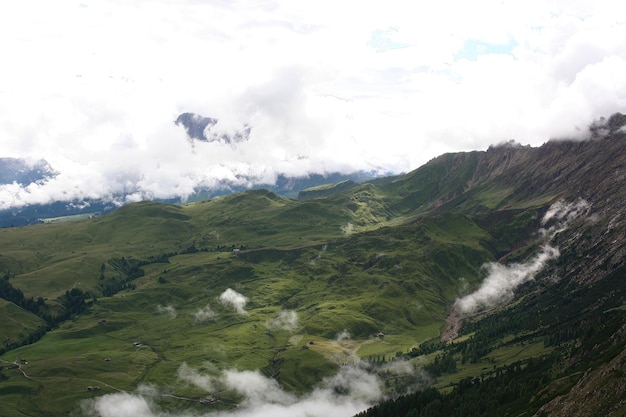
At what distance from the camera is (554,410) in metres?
196

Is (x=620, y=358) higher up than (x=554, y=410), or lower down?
higher up

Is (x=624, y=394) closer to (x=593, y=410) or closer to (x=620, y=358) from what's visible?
(x=593, y=410)

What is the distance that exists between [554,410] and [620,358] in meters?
28.6

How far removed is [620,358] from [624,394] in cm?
2752

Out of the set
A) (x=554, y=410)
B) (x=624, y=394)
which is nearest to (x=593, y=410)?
(x=624, y=394)

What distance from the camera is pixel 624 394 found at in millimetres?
169500

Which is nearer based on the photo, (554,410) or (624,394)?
(624,394)

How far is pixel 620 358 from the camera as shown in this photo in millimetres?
193875

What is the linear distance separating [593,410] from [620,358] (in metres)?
30.5

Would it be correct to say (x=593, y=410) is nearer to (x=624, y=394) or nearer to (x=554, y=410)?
(x=624, y=394)

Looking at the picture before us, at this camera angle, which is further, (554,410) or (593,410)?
(554,410)

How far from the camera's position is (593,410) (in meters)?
173

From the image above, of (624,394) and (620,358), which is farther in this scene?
(620,358)

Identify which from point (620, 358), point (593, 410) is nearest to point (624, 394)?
point (593, 410)
